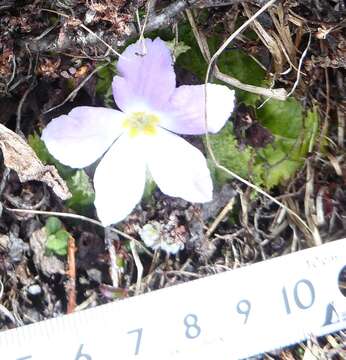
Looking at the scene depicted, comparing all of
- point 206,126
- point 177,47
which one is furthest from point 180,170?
point 177,47

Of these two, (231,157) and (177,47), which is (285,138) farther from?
(177,47)

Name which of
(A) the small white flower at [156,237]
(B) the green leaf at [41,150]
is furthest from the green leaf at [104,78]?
(A) the small white flower at [156,237]

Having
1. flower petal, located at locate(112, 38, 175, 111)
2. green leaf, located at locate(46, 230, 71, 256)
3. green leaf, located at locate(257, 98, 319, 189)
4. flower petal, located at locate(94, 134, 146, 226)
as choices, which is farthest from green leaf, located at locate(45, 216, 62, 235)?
green leaf, located at locate(257, 98, 319, 189)

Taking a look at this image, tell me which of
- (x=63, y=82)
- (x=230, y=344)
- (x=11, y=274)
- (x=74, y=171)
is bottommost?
(x=230, y=344)

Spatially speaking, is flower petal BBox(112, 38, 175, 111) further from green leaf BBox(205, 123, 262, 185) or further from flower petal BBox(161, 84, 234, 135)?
green leaf BBox(205, 123, 262, 185)

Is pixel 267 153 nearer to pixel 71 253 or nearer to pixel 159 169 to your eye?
pixel 159 169

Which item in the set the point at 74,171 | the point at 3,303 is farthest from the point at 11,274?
the point at 74,171
